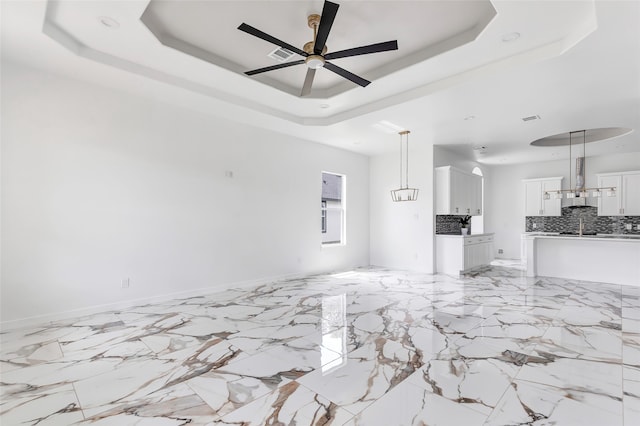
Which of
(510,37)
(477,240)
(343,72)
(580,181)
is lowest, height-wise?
(477,240)

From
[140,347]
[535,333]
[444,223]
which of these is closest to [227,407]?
[140,347]

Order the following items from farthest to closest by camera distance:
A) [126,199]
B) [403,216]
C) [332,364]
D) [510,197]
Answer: [510,197] < [403,216] < [126,199] < [332,364]

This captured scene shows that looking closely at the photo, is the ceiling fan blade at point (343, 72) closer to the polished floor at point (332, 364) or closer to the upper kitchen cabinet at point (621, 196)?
the polished floor at point (332, 364)

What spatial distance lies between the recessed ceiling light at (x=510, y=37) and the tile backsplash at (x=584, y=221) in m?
6.47

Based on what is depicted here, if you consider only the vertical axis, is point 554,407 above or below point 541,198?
below

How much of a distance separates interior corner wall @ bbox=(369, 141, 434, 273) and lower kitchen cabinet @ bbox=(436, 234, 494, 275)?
0.25 metres

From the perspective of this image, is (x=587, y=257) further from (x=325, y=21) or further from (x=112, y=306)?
(x=112, y=306)

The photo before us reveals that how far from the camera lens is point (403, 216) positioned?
7.23 m

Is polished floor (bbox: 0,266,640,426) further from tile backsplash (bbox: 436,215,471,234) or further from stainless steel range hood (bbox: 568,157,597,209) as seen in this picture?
stainless steel range hood (bbox: 568,157,597,209)

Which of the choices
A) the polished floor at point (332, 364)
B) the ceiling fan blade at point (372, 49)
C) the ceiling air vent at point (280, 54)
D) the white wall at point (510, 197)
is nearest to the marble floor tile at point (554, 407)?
the polished floor at point (332, 364)

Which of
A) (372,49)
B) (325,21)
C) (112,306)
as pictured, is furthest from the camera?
(112,306)

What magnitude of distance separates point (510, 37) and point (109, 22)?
3.70 m

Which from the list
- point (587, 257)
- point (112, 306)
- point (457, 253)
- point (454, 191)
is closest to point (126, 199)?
point (112, 306)

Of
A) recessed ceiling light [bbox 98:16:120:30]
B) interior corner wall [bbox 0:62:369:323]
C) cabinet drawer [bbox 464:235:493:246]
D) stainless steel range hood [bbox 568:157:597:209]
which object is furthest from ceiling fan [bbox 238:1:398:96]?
stainless steel range hood [bbox 568:157:597:209]
